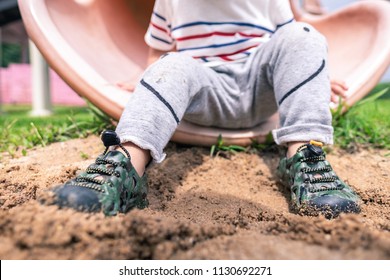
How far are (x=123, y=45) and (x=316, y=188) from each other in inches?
50.1

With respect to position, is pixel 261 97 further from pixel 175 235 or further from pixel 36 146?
pixel 36 146

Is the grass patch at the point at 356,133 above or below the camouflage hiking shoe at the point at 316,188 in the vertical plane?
below

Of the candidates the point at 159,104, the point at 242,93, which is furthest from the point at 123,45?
the point at 159,104

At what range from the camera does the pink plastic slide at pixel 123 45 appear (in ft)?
4.28

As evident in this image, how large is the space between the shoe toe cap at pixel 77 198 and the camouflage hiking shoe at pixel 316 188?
1.50 feet

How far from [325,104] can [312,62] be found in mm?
125

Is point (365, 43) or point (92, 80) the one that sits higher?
point (365, 43)

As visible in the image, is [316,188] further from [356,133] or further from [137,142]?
[356,133]

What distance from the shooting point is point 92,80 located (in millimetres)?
1307

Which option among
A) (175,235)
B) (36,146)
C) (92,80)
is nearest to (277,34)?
(92,80)

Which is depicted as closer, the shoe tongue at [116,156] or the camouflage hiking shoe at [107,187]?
the camouflage hiking shoe at [107,187]

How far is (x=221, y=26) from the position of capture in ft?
4.24

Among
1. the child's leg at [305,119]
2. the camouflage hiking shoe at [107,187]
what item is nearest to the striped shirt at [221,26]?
the child's leg at [305,119]

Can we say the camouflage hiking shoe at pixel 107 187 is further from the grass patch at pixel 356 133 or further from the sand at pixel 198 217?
the grass patch at pixel 356 133
